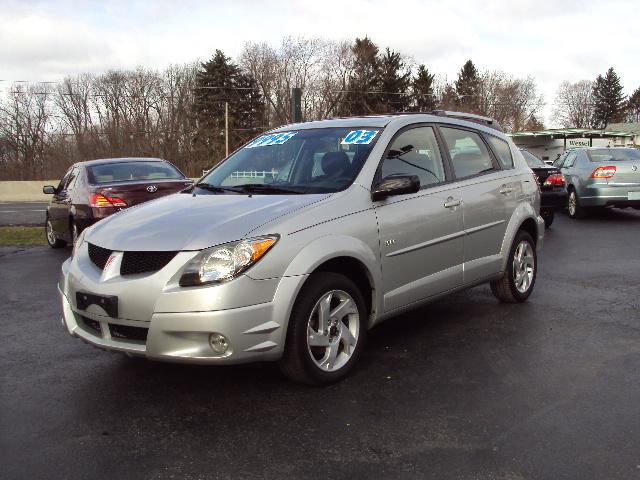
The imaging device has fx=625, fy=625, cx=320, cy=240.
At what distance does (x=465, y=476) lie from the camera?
110 inches

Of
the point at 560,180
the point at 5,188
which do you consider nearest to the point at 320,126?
the point at 560,180

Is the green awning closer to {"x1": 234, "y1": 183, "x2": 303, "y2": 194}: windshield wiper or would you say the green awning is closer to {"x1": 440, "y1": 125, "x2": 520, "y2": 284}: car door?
{"x1": 440, "y1": 125, "x2": 520, "y2": 284}: car door

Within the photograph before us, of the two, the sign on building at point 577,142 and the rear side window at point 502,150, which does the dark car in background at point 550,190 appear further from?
the sign on building at point 577,142

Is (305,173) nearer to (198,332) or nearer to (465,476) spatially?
(198,332)

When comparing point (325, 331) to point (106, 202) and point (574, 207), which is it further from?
point (574, 207)

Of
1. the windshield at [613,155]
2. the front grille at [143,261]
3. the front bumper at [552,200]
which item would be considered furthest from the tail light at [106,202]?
the windshield at [613,155]

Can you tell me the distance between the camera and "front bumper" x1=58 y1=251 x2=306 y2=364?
341 centimetres

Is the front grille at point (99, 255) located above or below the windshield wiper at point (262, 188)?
below

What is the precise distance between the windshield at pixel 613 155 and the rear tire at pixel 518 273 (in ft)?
27.8

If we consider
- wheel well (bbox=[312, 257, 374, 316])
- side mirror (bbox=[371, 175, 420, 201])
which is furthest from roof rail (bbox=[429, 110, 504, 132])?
wheel well (bbox=[312, 257, 374, 316])

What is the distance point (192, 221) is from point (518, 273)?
3.49 metres

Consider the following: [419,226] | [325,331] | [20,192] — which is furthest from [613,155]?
[20,192]

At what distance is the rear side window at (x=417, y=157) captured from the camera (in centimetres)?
459

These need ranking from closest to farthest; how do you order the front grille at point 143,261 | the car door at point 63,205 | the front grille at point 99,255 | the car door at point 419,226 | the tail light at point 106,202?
the front grille at point 143,261 → the front grille at point 99,255 → the car door at point 419,226 → the tail light at point 106,202 → the car door at point 63,205
